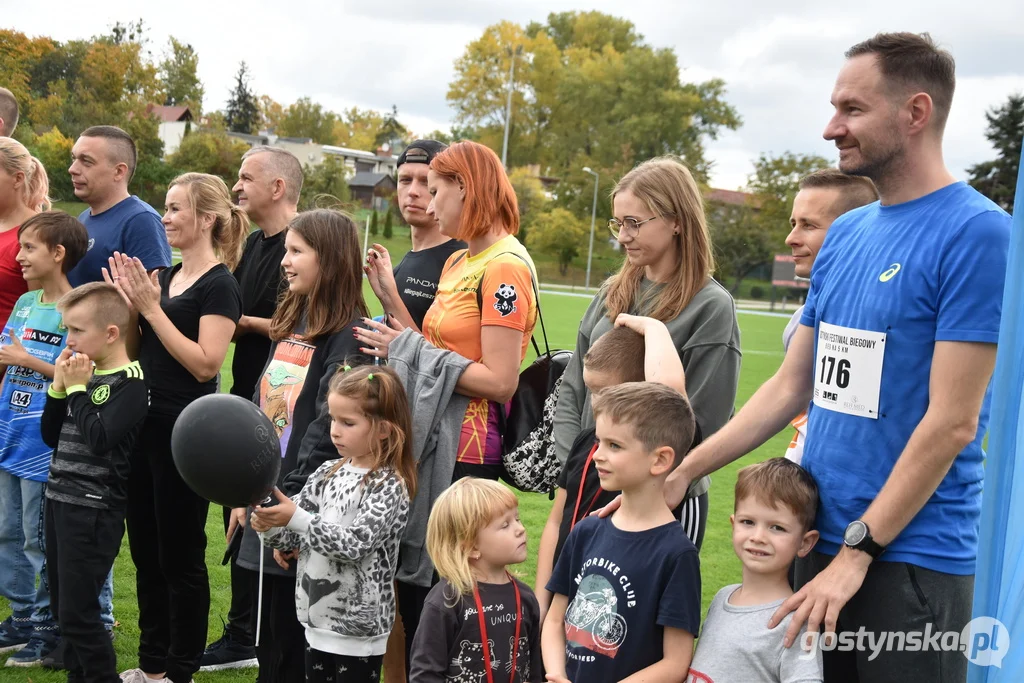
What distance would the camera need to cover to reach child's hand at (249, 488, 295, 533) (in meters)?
3.09

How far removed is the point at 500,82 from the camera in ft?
219

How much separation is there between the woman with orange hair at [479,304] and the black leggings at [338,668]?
31.5 inches

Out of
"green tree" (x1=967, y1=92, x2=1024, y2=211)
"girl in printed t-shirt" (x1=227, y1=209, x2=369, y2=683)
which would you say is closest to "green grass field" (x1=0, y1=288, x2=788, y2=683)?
"girl in printed t-shirt" (x1=227, y1=209, x2=369, y2=683)

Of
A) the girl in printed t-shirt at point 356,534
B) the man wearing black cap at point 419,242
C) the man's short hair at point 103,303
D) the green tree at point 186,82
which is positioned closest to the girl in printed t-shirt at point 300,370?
the girl in printed t-shirt at point 356,534

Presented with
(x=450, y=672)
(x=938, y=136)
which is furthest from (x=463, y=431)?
(x=938, y=136)

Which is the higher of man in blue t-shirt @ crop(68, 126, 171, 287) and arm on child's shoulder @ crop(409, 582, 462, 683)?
man in blue t-shirt @ crop(68, 126, 171, 287)

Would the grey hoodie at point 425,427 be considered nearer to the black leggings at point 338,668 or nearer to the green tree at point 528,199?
the black leggings at point 338,668

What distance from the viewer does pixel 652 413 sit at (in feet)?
8.73

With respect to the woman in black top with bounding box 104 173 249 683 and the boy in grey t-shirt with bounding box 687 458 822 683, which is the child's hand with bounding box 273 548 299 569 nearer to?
the woman in black top with bounding box 104 173 249 683

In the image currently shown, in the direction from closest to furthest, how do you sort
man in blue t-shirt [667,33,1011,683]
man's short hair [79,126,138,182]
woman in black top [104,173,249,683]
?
man in blue t-shirt [667,33,1011,683], woman in black top [104,173,249,683], man's short hair [79,126,138,182]

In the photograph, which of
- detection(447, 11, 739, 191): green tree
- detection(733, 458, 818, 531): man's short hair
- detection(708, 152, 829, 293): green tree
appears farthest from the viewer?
detection(447, 11, 739, 191): green tree

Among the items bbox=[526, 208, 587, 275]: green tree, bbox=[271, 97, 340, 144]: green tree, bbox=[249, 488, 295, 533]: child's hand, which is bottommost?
bbox=[249, 488, 295, 533]: child's hand

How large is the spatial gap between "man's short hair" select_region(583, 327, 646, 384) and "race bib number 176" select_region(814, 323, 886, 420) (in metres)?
0.69

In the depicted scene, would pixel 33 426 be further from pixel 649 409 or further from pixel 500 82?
pixel 500 82
